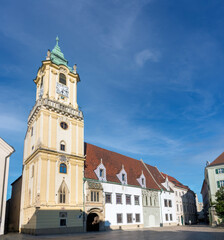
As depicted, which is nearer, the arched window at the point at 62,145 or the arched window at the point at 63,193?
the arched window at the point at 63,193

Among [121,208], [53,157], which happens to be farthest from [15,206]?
[121,208]

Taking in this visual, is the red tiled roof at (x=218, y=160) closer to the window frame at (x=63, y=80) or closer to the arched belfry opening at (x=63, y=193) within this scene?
the arched belfry opening at (x=63, y=193)

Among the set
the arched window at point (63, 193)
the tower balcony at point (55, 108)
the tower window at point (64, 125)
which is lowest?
the arched window at point (63, 193)

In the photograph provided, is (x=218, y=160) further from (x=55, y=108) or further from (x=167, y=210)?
(x=55, y=108)

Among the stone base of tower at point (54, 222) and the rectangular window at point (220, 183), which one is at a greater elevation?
the rectangular window at point (220, 183)

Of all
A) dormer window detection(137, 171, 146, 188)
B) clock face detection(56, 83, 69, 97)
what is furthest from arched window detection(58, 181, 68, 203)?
dormer window detection(137, 171, 146, 188)

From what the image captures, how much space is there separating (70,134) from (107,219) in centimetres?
1350

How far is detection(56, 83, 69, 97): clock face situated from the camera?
118 feet

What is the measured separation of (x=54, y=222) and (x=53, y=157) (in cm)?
796

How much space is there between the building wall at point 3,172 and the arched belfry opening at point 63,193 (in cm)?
651

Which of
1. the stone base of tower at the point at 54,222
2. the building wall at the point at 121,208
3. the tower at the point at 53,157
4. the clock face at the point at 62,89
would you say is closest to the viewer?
the stone base of tower at the point at 54,222

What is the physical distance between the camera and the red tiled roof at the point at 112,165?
3672 centimetres

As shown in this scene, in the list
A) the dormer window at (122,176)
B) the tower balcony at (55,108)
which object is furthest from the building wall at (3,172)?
the dormer window at (122,176)

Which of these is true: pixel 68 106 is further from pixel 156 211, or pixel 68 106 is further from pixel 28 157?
pixel 156 211
